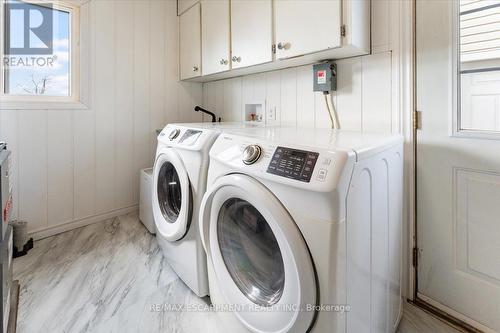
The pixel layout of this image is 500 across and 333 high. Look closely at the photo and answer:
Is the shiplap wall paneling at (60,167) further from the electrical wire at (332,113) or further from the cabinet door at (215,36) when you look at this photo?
the electrical wire at (332,113)

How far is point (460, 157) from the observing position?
130cm

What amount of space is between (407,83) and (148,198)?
2.00 meters

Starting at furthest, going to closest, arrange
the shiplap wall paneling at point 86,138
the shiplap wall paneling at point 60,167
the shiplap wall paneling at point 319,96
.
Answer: the shiplap wall paneling at point 86,138 < the shiplap wall paneling at point 60,167 < the shiplap wall paneling at point 319,96

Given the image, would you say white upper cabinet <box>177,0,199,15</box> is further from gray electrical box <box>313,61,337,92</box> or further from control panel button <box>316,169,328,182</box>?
control panel button <box>316,169,328,182</box>

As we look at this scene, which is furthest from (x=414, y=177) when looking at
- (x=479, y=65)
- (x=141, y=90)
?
(x=141, y=90)

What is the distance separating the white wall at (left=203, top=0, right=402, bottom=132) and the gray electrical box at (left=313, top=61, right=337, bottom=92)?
0.04 metres

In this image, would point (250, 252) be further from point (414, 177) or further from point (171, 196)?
point (414, 177)

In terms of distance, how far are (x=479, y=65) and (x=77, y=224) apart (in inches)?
116

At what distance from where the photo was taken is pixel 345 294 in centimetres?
83

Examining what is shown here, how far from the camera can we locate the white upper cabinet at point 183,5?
2586mm

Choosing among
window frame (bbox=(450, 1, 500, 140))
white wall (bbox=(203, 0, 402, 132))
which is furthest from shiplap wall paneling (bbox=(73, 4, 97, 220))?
window frame (bbox=(450, 1, 500, 140))

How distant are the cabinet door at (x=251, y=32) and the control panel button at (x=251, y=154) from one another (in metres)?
0.98

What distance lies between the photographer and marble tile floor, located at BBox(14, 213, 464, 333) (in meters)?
1.33

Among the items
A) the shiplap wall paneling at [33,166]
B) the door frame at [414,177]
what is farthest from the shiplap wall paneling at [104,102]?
the door frame at [414,177]
